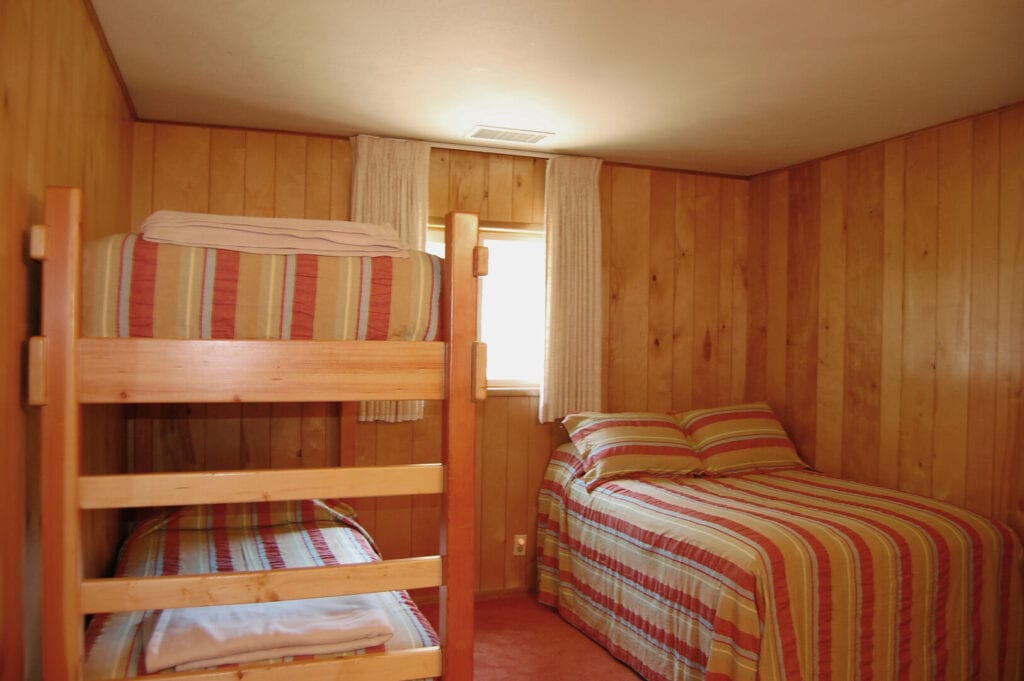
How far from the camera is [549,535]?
358cm

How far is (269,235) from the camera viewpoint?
5.15ft

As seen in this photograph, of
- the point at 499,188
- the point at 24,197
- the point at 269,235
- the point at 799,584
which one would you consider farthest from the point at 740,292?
the point at 24,197

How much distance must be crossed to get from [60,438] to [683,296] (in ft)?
10.3

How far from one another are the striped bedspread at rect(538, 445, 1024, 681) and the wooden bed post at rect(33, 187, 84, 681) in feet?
5.77

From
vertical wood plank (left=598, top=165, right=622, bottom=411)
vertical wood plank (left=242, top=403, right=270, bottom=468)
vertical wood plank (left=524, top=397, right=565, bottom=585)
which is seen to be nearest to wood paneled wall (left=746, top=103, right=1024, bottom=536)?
vertical wood plank (left=598, top=165, right=622, bottom=411)

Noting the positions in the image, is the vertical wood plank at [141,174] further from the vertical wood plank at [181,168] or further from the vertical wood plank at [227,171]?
the vertical wood plank at [227,171]

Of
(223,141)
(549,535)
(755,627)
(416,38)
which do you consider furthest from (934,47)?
(223,141)

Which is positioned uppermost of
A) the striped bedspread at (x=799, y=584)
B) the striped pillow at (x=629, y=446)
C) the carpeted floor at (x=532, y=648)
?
the striped pillow at (x=629, y=446)

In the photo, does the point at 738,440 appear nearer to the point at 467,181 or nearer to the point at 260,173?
the point at 467,181

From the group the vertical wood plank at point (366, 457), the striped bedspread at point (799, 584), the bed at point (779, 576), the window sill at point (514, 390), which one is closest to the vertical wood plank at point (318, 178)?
the vertical wood plank at point (366, 457)

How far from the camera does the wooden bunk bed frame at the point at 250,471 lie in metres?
1.42

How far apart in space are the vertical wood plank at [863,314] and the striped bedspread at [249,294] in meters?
2.45

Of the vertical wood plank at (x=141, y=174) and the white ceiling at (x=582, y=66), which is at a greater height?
the white ceiling at (x=582, y=66)

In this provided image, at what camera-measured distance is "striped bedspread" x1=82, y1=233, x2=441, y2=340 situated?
1487 millimetres
